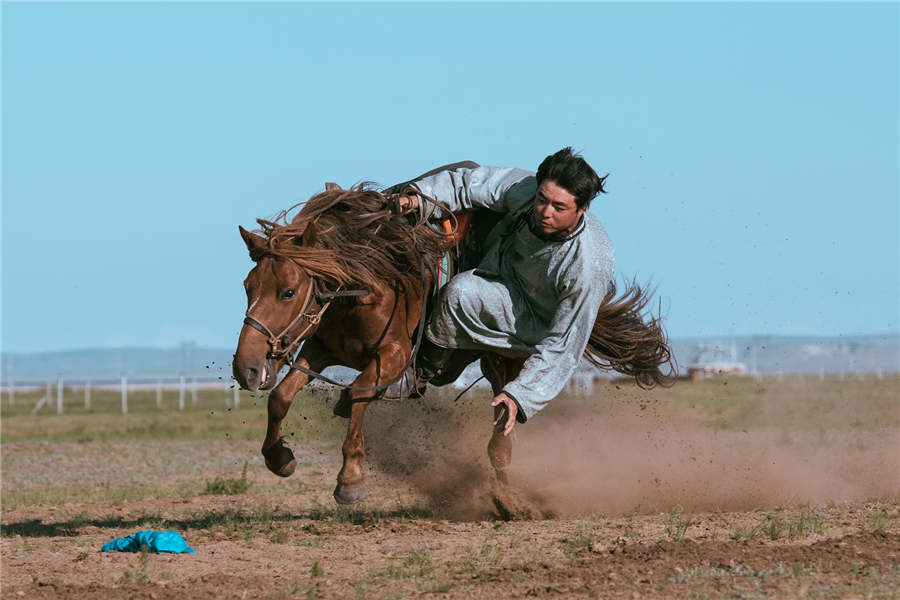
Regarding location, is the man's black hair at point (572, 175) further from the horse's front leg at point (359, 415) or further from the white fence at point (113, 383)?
the white fence at point (113, 383)

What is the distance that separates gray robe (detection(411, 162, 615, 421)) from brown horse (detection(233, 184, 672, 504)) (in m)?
0.28

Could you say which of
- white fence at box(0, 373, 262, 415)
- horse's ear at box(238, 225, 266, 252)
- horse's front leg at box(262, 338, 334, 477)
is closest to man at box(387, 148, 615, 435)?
horse's front leg at box(262, 338, 334, 477)

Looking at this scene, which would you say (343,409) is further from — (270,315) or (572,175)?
(572,175)

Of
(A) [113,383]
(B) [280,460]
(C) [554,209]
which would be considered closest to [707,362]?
(B) [280,460]

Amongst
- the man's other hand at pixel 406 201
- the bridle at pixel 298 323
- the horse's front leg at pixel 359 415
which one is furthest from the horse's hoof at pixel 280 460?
the man's other hand at pixel 406 201

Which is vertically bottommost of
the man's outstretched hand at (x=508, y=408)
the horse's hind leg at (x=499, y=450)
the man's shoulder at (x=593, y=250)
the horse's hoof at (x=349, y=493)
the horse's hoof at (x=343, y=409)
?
the horse's hoof at (x=349, y=493)

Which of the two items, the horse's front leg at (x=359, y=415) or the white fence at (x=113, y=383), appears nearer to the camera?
the horse's front leg at (x=359, y=415)

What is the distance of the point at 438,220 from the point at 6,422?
873 inches

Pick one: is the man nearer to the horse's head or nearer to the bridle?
the bridle

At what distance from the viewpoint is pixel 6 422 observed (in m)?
27.8

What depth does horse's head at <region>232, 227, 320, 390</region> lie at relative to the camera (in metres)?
6.96

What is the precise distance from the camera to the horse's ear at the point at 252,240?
7.25m

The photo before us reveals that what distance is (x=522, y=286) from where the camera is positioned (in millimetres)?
8047

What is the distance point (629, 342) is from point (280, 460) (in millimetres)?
2828
